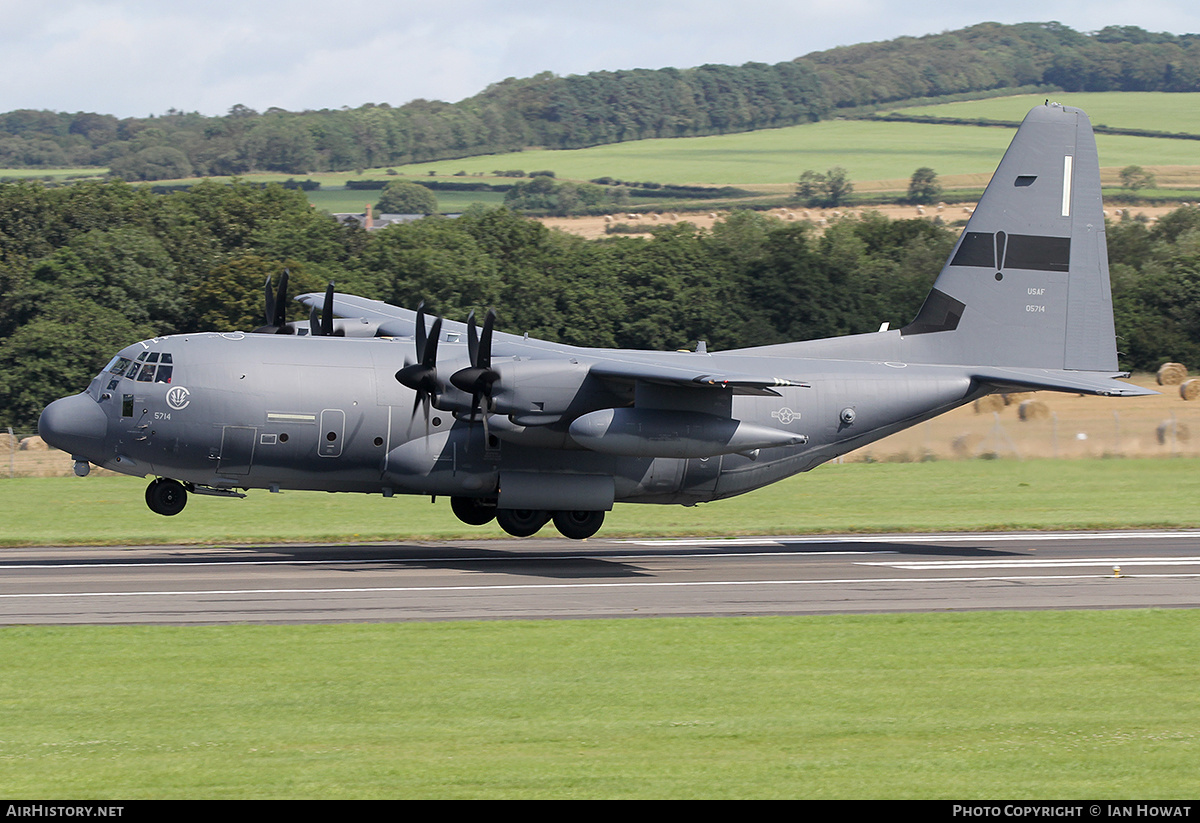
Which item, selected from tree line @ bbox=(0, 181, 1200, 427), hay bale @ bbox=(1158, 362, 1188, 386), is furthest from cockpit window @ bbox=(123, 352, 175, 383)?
hay bale @ bbox=(1158, 362, 1188, 386)

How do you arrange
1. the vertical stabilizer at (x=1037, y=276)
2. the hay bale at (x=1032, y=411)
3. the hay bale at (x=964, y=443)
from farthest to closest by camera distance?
the hay bale at (x=1032, y=411) → the hay bale at (x=964, y=443) → the vertical stabilizer at (x=1037, y=276)

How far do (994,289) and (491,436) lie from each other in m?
12.3

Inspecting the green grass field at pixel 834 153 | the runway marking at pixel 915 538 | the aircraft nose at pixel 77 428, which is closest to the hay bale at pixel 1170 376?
→ the runway marking at pixel 915 538

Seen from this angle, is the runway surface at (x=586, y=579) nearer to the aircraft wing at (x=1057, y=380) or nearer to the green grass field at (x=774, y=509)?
the green grass field at (x=774, y=509)

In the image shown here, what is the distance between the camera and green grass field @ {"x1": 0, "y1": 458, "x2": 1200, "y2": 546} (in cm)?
3025

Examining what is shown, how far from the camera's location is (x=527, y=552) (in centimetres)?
2673

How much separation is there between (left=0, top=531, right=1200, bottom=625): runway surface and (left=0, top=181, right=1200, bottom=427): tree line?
38308 mm

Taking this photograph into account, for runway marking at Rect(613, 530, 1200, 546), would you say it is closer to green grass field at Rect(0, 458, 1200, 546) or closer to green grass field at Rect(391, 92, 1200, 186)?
green grass field at Rect(0, 458, 1200, 546)

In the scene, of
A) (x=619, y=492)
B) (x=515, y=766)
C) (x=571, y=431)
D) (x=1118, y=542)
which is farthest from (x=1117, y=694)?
(x=1118, y=542)

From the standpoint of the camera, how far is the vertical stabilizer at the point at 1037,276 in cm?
2892

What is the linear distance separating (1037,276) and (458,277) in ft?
162

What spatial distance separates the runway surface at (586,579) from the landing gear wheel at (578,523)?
45 centimetres

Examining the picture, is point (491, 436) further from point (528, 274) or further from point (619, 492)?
point (528, 274)

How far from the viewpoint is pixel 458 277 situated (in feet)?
245
